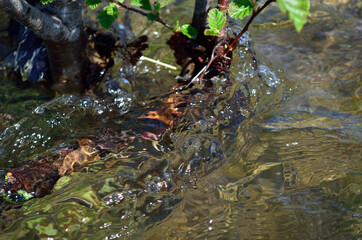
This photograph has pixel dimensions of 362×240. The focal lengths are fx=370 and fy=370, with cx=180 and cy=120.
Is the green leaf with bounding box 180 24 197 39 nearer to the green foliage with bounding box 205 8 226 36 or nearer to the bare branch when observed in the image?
the green foliage with bounding box 205 8 226 36

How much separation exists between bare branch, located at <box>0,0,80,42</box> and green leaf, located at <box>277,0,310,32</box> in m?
1.54

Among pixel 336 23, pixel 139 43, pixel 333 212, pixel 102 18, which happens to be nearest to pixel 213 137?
pixel 333 212

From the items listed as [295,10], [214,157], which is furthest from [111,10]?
[295,10]

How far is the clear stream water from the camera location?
5.90 feet

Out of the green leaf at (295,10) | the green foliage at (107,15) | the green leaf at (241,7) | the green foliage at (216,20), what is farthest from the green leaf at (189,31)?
the green leaf at (295,10)

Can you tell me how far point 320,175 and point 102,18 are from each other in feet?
5.18

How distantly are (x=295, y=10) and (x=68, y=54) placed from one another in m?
1.94

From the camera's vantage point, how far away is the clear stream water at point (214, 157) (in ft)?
5.90

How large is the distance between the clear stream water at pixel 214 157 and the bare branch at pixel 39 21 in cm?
51

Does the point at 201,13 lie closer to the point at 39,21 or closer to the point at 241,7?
the point at 241,7

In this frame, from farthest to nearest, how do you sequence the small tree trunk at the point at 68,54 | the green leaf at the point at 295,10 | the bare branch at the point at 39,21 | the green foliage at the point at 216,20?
the small tree trunk at the point at 68,54
the green foliage at the point at 216,20
the bare branch at the point at 39,21
the green leaf at the point at 295,10

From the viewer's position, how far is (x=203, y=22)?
2545 mm

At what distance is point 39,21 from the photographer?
2225 millimetres

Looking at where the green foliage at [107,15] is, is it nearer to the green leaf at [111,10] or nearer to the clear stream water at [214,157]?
the green leaf at [111,10]
